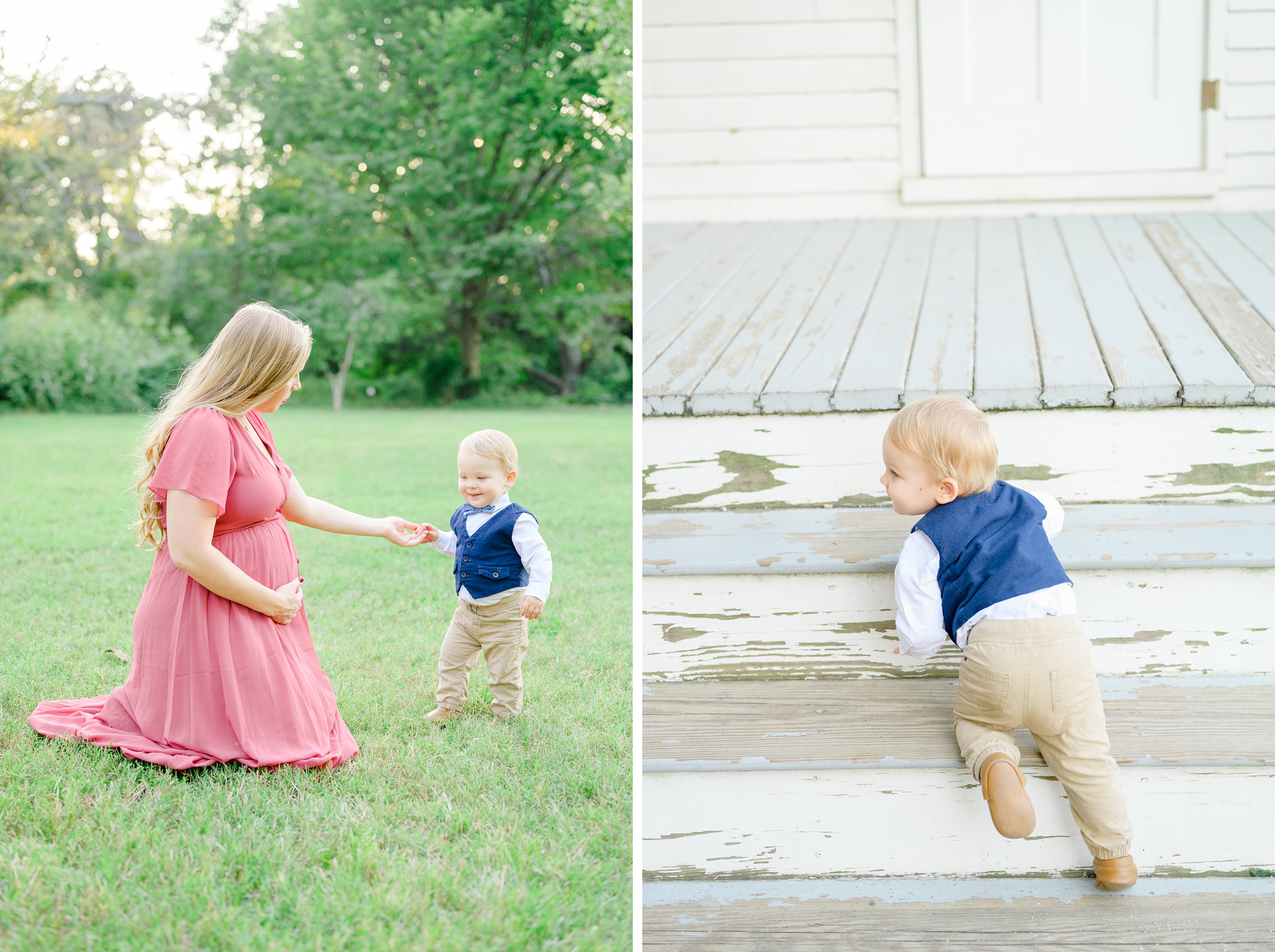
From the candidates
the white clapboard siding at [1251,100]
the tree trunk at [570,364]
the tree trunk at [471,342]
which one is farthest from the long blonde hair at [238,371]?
the tree trunk at [570,364]

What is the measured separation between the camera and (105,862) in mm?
1587

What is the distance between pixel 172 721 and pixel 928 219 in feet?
10.4

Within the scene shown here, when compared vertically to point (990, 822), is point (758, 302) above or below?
above

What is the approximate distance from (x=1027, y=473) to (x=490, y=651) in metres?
1.18

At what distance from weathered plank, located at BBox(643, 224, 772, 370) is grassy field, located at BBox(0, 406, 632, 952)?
0.85m

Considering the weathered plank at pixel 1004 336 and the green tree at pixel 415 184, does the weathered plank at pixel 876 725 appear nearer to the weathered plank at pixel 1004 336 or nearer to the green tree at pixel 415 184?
the weathered plank at pixel 1004 336

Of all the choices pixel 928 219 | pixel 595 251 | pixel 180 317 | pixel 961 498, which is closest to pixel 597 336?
pixel 595 251

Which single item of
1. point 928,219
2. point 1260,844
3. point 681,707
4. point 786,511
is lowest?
point 1260,844

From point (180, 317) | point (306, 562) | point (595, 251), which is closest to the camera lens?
point (306, 562)

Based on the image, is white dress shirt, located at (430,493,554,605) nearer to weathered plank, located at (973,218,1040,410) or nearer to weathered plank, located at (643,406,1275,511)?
weathered plank, located at (643,406,1275,511)

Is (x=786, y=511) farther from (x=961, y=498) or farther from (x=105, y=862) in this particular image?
(x=105, y=862)

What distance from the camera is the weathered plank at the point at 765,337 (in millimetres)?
1903

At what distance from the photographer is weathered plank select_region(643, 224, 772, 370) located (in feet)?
7.77

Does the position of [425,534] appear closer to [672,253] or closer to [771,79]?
[672,253]
